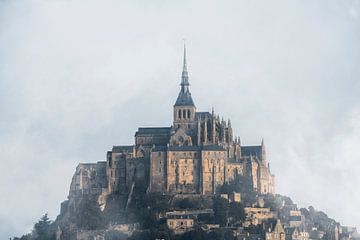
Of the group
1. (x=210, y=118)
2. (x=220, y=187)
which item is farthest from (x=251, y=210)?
(x=210, y=118)

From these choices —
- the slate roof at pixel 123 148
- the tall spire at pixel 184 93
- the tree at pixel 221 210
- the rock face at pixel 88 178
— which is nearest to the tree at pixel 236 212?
the tree at pixel 221 210

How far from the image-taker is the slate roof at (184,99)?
11469cm

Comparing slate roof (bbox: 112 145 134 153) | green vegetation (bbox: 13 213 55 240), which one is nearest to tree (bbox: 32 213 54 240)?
green vegetation (bbox: 13 213 55 240)

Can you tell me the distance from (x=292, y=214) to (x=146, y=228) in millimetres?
15354

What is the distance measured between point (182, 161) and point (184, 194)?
352cm

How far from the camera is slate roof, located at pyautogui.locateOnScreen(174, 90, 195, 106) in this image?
11469 cm

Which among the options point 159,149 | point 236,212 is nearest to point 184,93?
point 159,149

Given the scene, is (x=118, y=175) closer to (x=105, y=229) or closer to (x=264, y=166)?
(x=105, y=229)

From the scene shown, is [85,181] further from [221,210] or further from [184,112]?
[221,210]

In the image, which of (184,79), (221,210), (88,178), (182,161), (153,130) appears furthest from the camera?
(184,79)

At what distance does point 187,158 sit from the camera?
109125mm

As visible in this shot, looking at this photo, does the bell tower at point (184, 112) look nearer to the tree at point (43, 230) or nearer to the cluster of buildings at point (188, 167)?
the cluster of buildings at point (188, 167)

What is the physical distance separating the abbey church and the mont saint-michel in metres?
0.10

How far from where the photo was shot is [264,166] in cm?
11250
